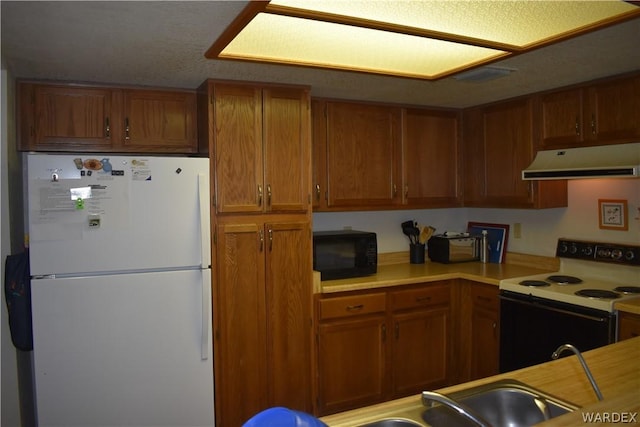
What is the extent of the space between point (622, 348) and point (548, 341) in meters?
1.05

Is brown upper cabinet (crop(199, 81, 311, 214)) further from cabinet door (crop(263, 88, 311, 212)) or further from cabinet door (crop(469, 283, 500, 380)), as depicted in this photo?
cabinet door (crop(469, 283, 500, 380))

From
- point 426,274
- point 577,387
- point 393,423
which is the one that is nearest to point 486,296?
point 426,274

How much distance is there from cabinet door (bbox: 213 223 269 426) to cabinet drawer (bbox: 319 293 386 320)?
42 cm

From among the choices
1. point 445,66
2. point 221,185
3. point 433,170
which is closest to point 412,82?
point 445,66

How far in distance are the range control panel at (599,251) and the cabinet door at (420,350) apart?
0.93m

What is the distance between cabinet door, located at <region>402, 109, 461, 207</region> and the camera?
363 centimetres

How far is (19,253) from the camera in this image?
2482 mm

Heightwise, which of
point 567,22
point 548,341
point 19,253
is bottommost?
point 548,341

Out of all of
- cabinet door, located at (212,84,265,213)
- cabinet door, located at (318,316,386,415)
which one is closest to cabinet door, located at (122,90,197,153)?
cabinet door, located at (212,84,265,213)

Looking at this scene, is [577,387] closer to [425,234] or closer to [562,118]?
[562,118]

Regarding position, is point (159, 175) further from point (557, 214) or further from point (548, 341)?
point (557, 214)

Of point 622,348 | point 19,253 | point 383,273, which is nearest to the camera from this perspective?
point 622,348

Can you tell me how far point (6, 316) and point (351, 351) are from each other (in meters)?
1.94

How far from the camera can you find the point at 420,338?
11.0 feet
